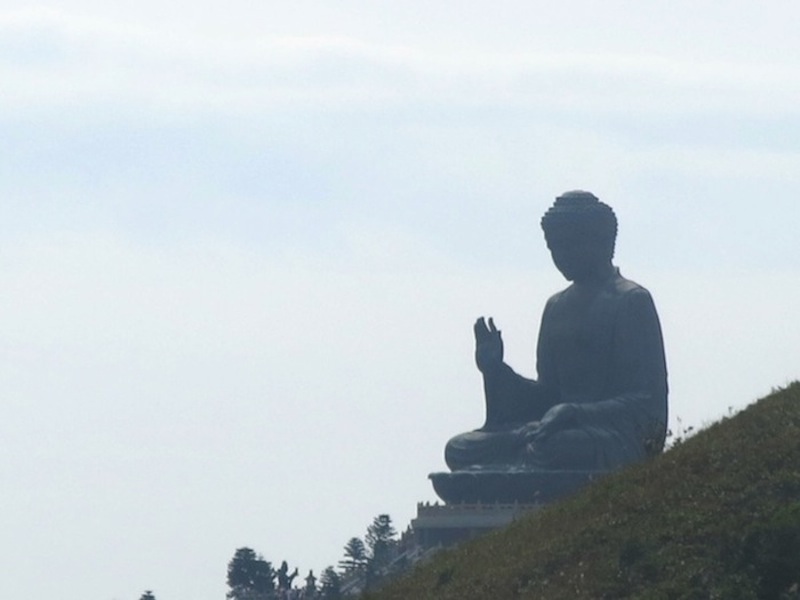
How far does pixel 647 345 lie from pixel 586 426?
2.23 m

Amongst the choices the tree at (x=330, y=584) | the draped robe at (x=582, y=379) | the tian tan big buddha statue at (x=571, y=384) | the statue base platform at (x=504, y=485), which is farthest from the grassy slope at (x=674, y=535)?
the draped robe at (x=582, y=379)

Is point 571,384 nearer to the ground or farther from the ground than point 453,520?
farther from the ground

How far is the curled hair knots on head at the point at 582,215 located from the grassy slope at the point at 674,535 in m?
27.0

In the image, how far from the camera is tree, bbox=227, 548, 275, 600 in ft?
153

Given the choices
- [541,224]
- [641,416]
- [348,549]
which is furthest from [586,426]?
[348,549]

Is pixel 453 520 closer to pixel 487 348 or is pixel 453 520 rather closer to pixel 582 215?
pixel 487 348

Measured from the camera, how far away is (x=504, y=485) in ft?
153

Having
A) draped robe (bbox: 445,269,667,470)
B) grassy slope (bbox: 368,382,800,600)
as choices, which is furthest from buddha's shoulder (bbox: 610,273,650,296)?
grassy slope (bbox: 368,382,800,600)

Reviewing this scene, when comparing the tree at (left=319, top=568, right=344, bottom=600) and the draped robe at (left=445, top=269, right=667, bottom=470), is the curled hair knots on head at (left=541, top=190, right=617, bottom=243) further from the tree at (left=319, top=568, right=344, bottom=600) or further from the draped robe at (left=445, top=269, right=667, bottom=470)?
the tree at (left=319, top=568, right=344, bottom=600)

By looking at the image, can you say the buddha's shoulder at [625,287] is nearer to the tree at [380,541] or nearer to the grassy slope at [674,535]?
the tree at [380,541]

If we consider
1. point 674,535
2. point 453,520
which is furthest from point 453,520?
point 674,535

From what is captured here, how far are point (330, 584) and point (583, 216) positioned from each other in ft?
30.4

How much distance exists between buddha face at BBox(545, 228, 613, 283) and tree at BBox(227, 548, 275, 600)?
6999mm

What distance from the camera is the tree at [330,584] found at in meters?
39.2
